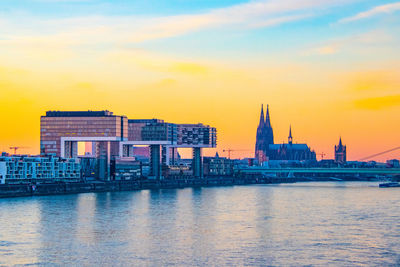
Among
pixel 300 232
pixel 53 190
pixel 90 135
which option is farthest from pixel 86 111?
pixel 300 232

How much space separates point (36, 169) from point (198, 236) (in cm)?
8651

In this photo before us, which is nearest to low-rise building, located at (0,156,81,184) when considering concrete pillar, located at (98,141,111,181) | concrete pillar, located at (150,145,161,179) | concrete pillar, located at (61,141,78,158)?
concrete pillar, located at (98,141,111,181)

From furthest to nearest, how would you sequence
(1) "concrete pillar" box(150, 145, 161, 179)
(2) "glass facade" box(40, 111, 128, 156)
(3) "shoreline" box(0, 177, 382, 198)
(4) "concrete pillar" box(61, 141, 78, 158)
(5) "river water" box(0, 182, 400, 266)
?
(1) "concrete pillar" box(150, 145, 161, 179) → (4) "concrete pillar" box(61, 141, 78, 158) → (2) "glass facade" box(40, 111, 128, 156) → (3) "shoreline" box(0, 177, 382, 198) → (5) "river water" box(0, 182, 400, 266)

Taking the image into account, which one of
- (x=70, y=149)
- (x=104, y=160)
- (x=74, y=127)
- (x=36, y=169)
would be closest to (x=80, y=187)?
(x=36, y=169)

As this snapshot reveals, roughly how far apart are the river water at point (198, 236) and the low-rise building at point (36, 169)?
44.7 m

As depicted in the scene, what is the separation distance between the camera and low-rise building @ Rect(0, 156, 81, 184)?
124m

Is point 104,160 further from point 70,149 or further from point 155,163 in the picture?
point 155,163

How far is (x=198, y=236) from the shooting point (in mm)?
53625

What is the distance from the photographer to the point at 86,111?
539 feet

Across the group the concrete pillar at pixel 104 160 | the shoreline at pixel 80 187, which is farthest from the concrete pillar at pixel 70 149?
the shoreline at pixel 80 187

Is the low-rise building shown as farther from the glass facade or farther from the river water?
the river water

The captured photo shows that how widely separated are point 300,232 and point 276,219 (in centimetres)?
1150

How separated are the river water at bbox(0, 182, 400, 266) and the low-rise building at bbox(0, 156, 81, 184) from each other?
44681 mm

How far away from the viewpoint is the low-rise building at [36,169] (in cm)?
12356
